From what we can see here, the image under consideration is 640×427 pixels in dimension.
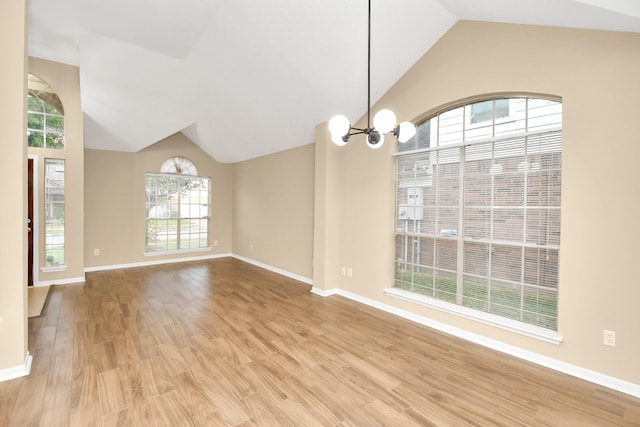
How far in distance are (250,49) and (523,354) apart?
4336 millimetres

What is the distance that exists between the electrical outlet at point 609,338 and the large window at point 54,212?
23.6 feet

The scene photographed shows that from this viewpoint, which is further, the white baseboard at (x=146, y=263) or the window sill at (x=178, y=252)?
the window sill at (x=178, y=252)

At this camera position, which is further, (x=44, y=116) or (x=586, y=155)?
(x=44, y=116)

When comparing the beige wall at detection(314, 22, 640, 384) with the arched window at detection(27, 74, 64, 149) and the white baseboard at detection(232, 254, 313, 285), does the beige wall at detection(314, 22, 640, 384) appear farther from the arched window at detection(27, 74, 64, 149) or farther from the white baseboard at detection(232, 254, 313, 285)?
the arched window at detection(27, 74, 64, 149)

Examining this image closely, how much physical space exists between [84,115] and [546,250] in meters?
6.87

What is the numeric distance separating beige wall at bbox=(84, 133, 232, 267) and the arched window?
802mm

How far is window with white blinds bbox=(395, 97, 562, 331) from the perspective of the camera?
270cm

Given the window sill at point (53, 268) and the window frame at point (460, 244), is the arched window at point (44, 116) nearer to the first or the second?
the window sill at point (53, 268)

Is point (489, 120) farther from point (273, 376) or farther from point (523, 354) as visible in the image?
point (273, 376)

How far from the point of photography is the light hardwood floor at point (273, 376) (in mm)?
1938

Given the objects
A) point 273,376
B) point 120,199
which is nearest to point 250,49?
point 273,376

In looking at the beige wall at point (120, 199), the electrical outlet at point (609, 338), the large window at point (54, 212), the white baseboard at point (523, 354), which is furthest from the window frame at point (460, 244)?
the large window at point (54, 212)

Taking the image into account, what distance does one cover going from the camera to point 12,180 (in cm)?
230

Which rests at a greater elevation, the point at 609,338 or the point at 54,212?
the point at 54,212
